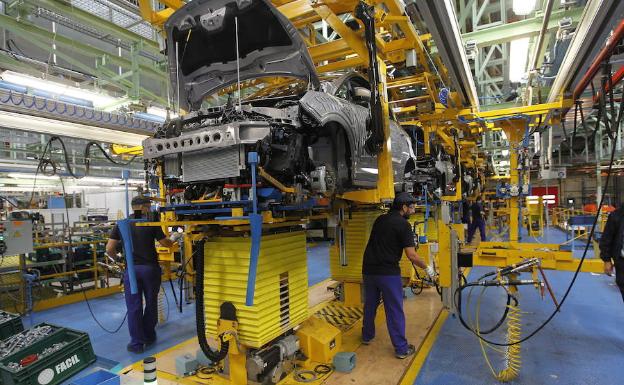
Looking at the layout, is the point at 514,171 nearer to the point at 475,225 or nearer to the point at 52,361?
the point at 475,225

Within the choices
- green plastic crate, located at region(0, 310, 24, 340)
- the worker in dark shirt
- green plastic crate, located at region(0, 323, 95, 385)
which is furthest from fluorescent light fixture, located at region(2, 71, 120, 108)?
the worker in dark shirt

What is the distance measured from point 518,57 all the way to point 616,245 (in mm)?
2821

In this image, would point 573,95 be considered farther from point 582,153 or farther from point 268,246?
point 582,153

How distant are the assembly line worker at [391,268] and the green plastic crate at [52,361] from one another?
2.78 meters

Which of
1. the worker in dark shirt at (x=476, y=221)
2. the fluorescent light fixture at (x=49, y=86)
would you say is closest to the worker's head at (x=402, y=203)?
the fluorescent light fixture at (x=49, y=86)

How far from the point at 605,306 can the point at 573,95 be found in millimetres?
3191

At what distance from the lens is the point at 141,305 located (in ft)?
14.7

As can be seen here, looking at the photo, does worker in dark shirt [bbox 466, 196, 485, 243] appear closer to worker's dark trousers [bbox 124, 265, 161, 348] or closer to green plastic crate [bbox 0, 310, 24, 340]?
worker's dark trousers [bbox 124, 265, 161, 348]

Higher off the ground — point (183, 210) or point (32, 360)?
point (183, 210)

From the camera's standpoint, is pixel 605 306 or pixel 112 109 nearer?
pixel 605 306

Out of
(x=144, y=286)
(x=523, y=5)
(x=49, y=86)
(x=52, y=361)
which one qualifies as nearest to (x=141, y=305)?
(x=144, y=286)

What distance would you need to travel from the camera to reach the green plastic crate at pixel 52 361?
2.67m

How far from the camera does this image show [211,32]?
346 cm

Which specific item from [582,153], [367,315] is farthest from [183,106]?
[582,153]
